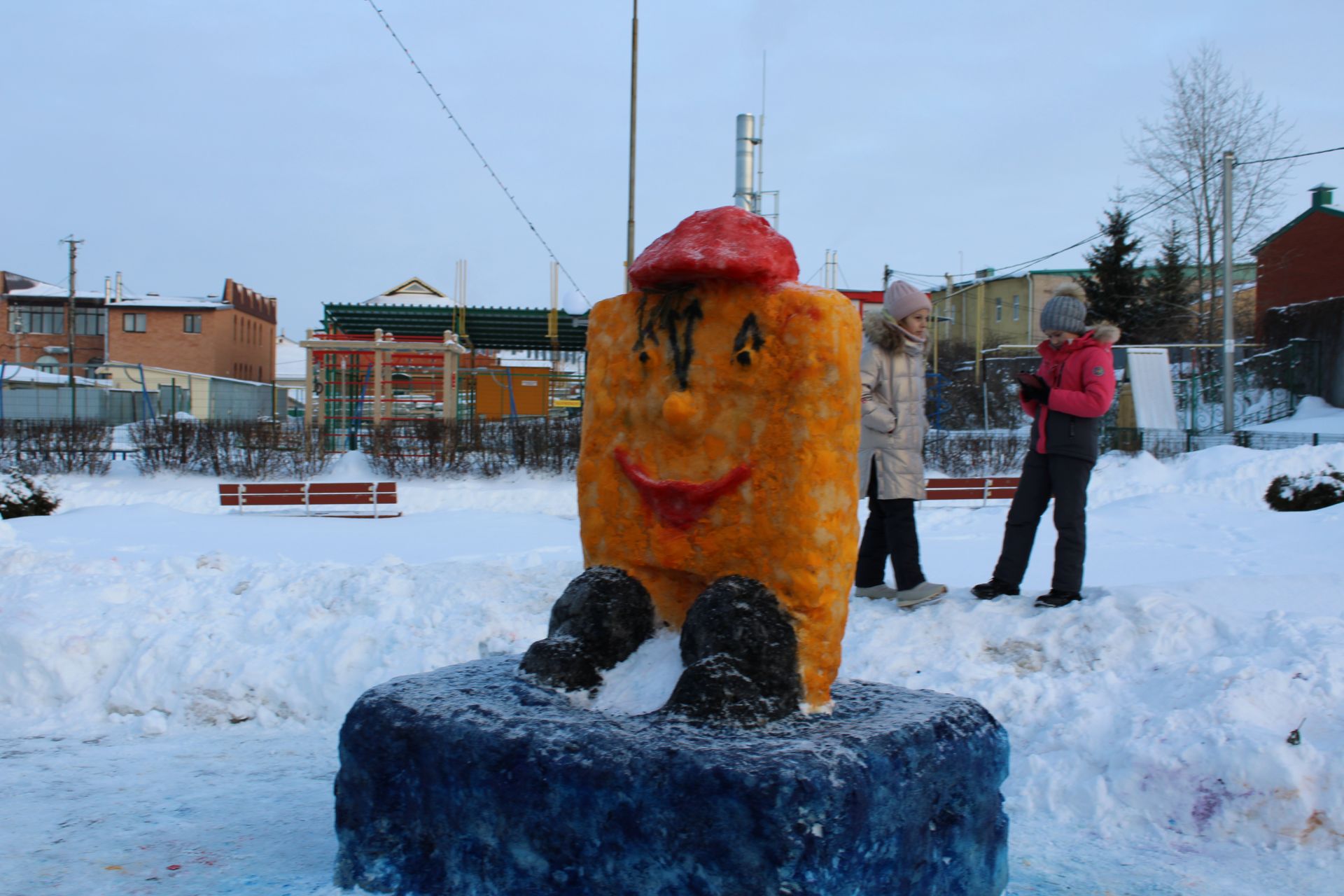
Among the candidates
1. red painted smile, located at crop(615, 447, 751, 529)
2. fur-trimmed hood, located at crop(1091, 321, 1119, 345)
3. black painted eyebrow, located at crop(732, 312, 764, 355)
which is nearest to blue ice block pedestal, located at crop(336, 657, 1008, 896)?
red painted smile, located at crop(615, 447, 751, 529)

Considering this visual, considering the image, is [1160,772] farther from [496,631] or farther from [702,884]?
[496,631]

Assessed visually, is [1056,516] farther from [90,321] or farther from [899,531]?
[90,321]

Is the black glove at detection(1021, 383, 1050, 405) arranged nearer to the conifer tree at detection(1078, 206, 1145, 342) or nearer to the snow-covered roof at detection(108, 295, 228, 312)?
the conifer tree at detection(1078, 206, 1145, 342)

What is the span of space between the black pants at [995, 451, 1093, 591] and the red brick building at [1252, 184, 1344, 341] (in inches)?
934

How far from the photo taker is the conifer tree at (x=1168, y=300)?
27281 millimetres

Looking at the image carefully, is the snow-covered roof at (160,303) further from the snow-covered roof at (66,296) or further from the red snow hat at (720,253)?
the red snow hat at (720,253)

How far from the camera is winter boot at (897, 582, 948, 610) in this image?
511 centimetres

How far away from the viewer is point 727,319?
312 cm

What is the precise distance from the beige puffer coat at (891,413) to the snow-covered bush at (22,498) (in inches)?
399

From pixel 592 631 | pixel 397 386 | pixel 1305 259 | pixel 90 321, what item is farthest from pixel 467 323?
pixel 90 321

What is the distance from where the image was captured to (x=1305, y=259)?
88.7 ft

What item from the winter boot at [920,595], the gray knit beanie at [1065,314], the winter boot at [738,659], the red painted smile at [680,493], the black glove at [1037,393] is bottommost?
the winter boot at [920,595]

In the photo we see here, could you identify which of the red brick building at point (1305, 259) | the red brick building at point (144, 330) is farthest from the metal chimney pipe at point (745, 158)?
the red brick building at point (144, 330)

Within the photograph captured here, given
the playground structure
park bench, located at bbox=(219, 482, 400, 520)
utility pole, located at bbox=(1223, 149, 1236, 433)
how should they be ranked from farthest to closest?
the playground structure, utility pole, located at bbox=(1223, 149, 1236, 433), park bench, located at bbox=(219, 482, 400, 520)
